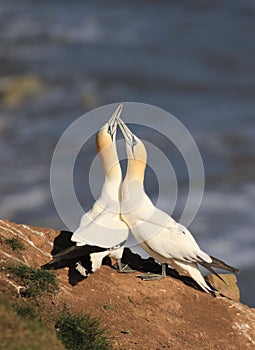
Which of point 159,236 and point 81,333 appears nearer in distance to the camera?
point 81,333

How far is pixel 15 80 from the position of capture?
1928 inches

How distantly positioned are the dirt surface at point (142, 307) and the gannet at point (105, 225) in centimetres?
32

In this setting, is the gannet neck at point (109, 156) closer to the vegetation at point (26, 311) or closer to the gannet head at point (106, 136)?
the gannet head at point (106, 136)

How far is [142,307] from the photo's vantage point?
13672 millimetres

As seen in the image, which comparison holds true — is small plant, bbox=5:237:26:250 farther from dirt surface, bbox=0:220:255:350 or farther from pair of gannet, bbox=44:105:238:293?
pair of gannet, bbox=44:105:238:293

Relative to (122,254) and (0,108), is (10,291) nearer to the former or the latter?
(122,254)

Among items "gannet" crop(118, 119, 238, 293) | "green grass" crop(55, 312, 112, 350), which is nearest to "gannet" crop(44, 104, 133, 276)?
"gannet" crop(118, 119, 238, 293)

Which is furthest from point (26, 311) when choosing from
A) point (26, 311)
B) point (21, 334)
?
point (21, 334)

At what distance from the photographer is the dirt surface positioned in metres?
12.9

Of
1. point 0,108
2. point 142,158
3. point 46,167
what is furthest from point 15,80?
point 142,158

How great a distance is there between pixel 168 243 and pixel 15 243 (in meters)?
2.19

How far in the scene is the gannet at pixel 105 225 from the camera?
45.3 ft

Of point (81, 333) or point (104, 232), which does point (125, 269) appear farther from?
point (81, 333)

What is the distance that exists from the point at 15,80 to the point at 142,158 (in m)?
35.0
